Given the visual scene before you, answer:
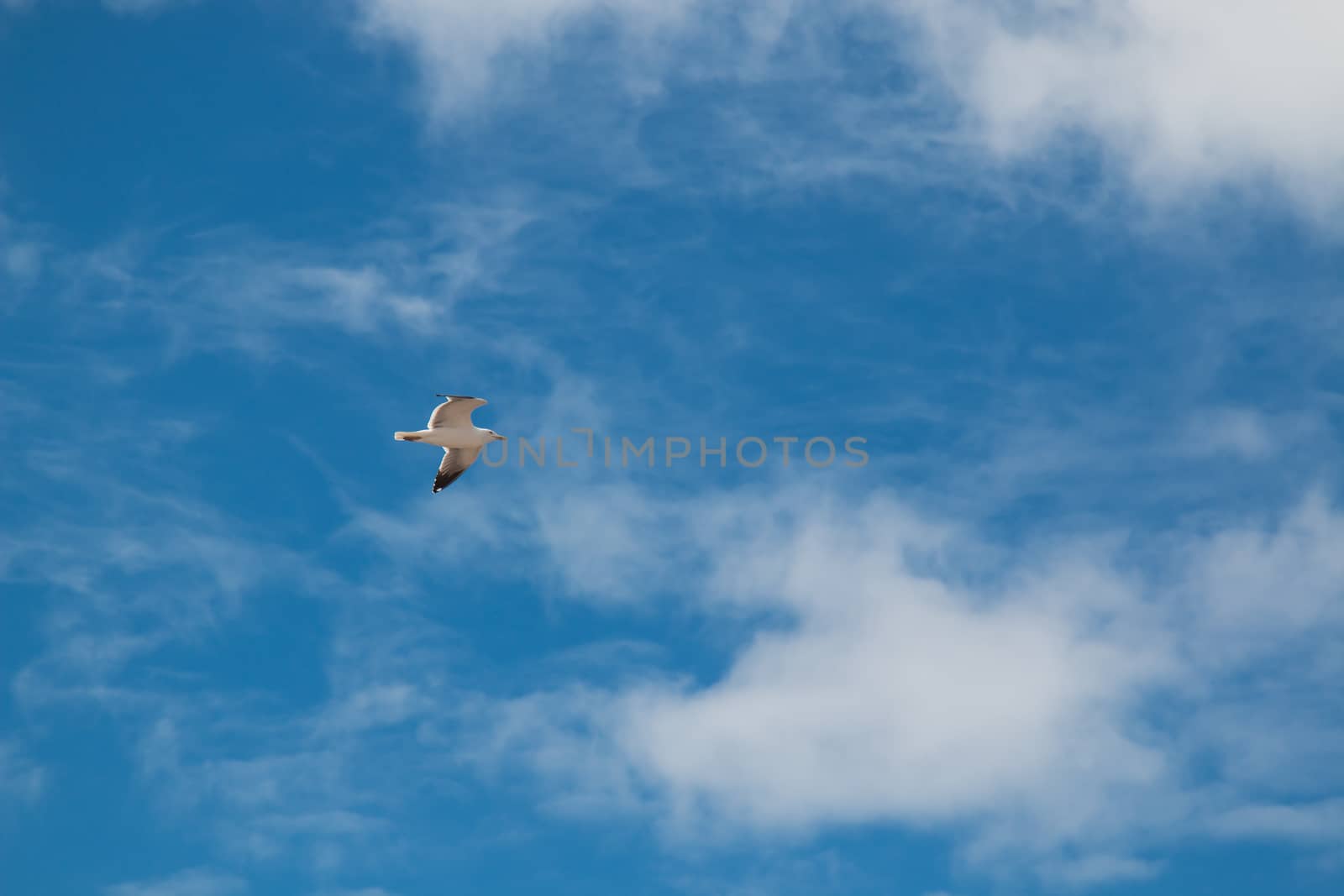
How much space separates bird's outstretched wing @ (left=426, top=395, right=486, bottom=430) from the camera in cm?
6594

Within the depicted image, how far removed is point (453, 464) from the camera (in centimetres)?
6950

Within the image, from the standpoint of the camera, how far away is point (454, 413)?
220 feet

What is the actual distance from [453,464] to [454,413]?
3072 millimetres

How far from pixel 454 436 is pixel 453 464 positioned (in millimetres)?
1660

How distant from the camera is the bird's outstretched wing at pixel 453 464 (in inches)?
2731

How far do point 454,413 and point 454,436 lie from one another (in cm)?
141

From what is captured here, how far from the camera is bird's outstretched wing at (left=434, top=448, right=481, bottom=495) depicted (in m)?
69.4

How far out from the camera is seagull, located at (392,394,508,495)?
66.7 m

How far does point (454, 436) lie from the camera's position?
68.2 m

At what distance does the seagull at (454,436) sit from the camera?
219ft

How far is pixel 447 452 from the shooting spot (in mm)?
69500
